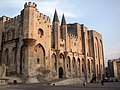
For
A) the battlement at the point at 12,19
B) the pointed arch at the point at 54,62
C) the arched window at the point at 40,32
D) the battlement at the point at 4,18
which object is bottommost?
the pointed arch at the point at 54,62

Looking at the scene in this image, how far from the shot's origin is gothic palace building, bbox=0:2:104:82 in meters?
35.0

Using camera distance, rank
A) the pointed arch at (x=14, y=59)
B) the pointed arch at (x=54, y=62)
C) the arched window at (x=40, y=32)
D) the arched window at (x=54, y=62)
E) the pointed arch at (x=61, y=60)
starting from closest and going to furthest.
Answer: the pointed arch at (x=14, y=59) < the arched window at (x=40, y=32) < the pointed arch at (x=54, y=62) < the arched window at (x=54, y=62) < the pointed arch at (x=61, y=60)

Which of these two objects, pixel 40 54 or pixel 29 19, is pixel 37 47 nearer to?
pixel 40 54

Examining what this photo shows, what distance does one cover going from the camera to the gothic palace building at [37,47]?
34969mm

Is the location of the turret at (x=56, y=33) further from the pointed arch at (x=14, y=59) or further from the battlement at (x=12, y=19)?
the pointed arch at (x=14, y=59)

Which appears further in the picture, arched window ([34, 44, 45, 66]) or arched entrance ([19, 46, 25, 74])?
arched window ([34, 44, 45, 66])

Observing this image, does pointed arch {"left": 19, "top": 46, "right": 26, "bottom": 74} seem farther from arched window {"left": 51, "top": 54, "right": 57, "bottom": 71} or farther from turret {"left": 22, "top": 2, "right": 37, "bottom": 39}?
arched window {"left": 51, "top": 54, "right": 57, "bottom": 71}

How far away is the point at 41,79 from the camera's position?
35312 mm

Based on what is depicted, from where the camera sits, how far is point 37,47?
121 ft

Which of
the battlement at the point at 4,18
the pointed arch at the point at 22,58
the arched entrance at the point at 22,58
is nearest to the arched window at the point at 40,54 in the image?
the pointed arch at the point at 22,58

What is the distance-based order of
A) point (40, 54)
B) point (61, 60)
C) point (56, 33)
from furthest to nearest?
point (61, 60) < point (56, 33) < point (40, 54)

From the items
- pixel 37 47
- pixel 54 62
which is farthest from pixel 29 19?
pixel 54 62

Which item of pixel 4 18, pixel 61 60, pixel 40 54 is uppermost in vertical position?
pixel 4 18

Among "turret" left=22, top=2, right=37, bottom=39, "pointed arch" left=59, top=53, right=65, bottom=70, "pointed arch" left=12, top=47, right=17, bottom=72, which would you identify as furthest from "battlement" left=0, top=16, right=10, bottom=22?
"pointed arch" left=59, top=53, right=65, bottom=70
